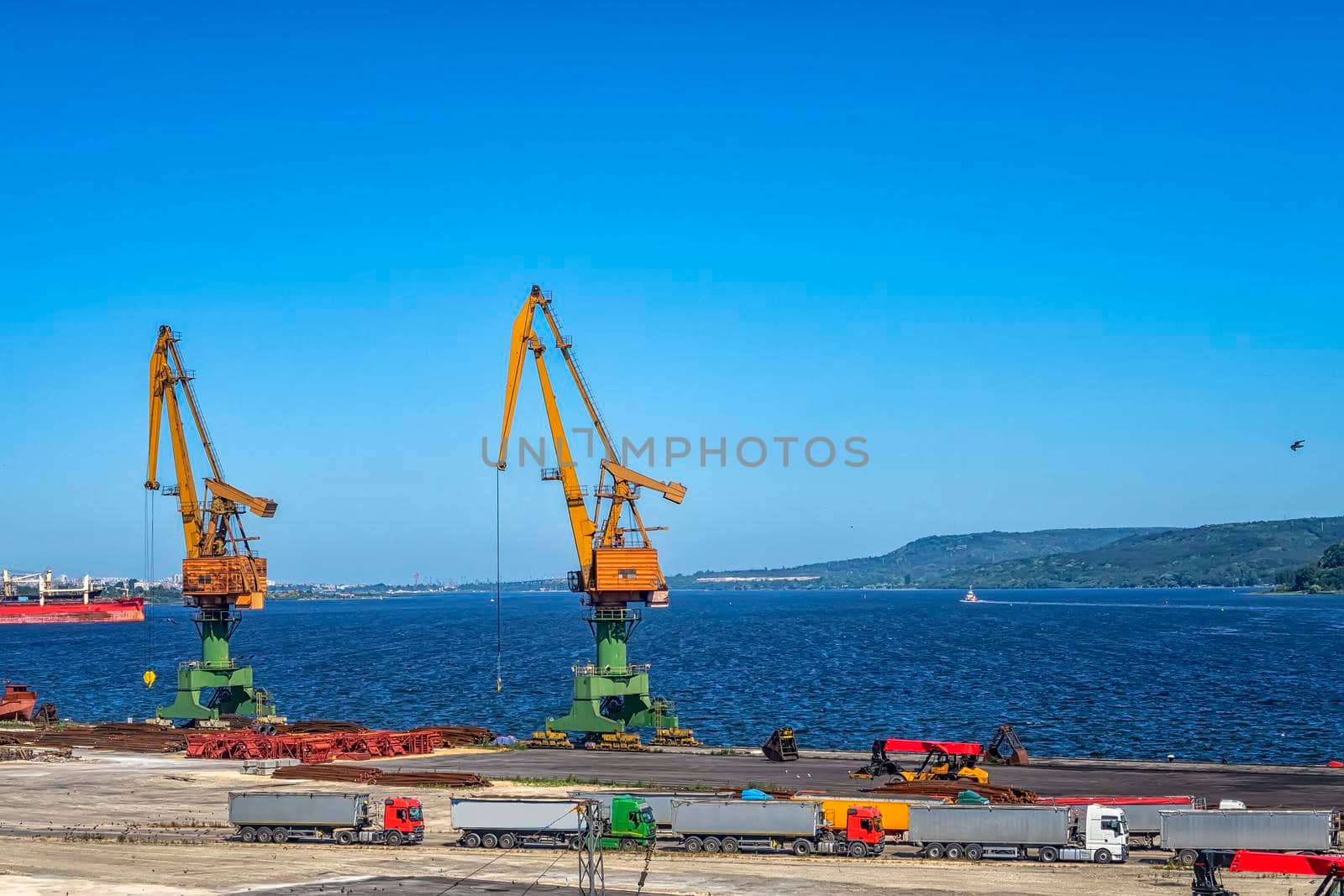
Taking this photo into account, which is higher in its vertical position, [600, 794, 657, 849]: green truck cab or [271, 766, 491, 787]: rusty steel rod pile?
[600, 794, 657, 849]: green truck cab

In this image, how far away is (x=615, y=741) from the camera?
261ft

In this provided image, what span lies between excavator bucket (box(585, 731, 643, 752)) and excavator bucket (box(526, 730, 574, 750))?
1.34 metres

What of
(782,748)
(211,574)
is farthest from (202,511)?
(782,748)

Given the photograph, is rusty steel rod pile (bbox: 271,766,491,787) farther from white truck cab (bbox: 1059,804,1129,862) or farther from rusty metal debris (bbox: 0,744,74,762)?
white truck cab (bbox: 1059,804,1129,862)

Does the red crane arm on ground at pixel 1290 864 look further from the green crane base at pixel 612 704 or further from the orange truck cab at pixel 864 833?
the green crane base at pixel 612 704

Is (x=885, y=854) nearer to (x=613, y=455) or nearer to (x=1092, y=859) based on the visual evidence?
(x=1092, y=859)

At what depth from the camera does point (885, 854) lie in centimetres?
4788

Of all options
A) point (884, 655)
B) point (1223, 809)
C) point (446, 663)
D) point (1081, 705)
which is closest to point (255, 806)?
point (1223, 809)

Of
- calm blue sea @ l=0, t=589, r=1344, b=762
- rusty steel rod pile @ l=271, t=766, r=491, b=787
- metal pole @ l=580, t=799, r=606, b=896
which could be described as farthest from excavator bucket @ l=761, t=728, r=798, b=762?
metal pole @ l=580, t=799, r=606, b=896

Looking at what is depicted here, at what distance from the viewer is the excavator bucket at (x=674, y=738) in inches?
3130

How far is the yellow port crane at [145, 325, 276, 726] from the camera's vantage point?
9194cm

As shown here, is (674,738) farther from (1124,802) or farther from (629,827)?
(1124,802)

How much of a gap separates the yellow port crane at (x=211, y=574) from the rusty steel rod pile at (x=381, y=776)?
990 inches

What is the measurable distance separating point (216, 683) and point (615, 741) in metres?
30.2
